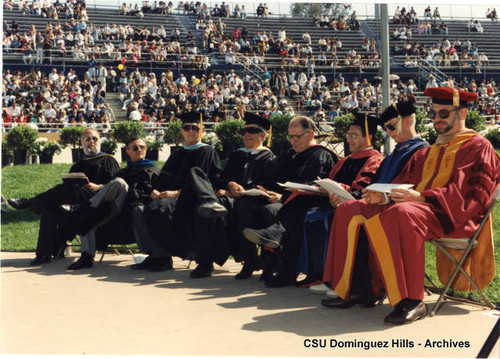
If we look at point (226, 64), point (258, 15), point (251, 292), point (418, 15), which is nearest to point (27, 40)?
point (226, 64)

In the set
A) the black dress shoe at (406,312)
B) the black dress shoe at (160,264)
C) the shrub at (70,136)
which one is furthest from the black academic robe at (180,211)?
the shrub at (70,136)

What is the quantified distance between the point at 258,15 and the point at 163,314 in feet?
113

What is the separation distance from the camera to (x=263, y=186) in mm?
7402

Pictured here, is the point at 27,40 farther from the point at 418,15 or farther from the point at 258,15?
the point at 418,15

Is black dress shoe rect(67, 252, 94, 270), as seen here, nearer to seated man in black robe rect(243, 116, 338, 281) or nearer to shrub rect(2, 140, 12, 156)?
seated man in black robe rect(243, 116, 338, 281)

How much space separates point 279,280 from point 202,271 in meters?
0.93

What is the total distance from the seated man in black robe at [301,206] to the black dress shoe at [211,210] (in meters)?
0.61

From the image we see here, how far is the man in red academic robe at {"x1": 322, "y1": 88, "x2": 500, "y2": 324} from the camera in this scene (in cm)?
510

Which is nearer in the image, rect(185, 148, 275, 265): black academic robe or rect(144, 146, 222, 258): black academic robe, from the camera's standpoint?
rect(185, 148, 275, 265): black academic robe

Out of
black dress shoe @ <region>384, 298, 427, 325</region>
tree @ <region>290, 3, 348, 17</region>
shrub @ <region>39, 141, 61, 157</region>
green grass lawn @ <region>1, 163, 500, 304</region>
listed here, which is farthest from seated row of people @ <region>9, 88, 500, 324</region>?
tree @ <region>290, 3, 348, 17</region>

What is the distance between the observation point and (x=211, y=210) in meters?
6.98

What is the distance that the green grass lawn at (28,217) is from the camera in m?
7.53

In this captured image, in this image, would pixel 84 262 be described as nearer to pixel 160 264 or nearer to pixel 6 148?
pixel 160 264

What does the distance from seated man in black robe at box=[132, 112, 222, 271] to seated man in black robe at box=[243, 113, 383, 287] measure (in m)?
1.23
